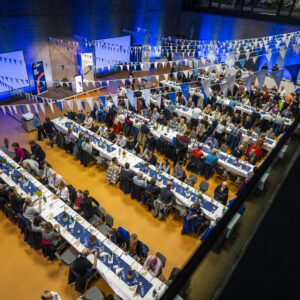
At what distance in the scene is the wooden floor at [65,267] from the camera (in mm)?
5430

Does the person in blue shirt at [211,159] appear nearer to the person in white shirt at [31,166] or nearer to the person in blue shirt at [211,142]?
the person in blue shirt at [211,142]

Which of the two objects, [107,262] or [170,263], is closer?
[107,262]

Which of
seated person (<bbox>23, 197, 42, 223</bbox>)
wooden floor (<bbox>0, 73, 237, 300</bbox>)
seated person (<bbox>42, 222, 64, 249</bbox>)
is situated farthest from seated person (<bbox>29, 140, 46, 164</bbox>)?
seated person (<bbox>42, 222, 64, 249</bbox>)

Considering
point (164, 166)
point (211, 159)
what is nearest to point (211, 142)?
point (211, 159)

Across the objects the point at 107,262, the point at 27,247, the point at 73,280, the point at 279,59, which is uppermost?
the point at 279,59

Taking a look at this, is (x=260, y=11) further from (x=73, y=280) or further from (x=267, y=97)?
(x=73, y=280)

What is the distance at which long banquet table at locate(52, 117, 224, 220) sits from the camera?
658cm

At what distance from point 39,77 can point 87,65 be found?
2970mm

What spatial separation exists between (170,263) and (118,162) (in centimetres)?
348

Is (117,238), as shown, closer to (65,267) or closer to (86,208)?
(86,208)

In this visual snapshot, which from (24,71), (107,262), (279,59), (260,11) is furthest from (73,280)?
(260,11)

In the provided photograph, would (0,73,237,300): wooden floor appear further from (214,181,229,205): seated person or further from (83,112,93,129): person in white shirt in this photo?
(83,112,93,129): person in white shirt

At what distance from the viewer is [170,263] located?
19.8ft

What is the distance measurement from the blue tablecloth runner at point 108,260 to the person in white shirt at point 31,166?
88.0 inches
